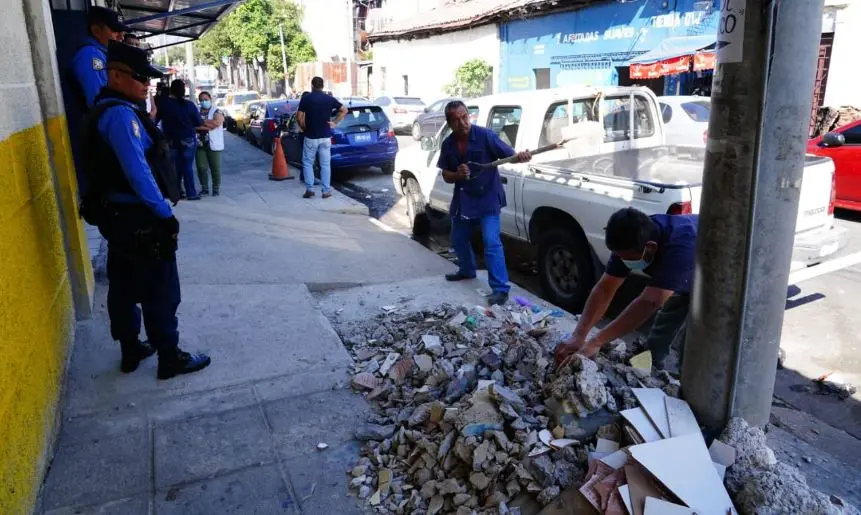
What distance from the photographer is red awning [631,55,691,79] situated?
1652cm

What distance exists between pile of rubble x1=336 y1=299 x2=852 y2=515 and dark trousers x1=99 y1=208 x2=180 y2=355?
4.03 ft

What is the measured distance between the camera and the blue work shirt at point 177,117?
9375mm

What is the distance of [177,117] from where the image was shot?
9445 mm

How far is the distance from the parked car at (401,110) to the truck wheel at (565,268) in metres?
18.0

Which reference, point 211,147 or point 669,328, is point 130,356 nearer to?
point 669,328

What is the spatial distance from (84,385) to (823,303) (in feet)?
20.6

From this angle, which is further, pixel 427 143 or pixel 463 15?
pixel 463 15

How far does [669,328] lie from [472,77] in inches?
954

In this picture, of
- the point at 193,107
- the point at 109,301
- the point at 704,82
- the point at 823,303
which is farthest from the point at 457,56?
the point at 109,301

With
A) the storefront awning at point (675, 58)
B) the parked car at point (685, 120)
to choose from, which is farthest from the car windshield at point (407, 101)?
the parked car at point (685, 120)

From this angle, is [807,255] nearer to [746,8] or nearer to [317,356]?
[746,8]

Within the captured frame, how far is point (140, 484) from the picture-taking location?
304 centimetres

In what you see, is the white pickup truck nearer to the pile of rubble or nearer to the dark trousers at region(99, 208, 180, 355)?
the pile of rubble

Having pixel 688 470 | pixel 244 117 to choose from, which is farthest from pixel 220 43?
pixel 688 470
